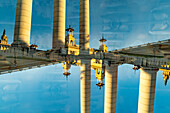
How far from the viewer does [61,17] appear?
79.0 feet

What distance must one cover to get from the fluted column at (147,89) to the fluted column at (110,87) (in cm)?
545

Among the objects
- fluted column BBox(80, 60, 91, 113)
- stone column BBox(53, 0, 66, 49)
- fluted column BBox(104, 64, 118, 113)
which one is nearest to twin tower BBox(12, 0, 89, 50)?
stone column BBox(53, 0, 66, 49)

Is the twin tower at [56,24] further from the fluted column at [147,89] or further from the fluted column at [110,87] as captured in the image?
the fluted column at [147,89]

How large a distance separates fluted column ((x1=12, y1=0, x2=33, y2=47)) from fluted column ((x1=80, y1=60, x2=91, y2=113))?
1275cm

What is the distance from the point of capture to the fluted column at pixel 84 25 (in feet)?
88.3

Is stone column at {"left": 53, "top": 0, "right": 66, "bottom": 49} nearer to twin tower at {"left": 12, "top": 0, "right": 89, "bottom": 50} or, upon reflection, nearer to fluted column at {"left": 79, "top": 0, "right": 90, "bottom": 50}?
twin tower at {"left": 12, "top": 0, "right": 89, "bottom": 50}

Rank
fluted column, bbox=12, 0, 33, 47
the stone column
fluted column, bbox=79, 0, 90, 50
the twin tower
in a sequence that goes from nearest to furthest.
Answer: fluted column, bbox=12, 0, 33, 47
the twin tower
the stone column
fluted column, bbox=79, 0, 90, 50

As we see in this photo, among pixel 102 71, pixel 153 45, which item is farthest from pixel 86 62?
pixel 153 45

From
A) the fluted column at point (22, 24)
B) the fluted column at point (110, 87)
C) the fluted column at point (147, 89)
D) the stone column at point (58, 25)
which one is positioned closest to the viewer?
the fluted column at point (22, 24)

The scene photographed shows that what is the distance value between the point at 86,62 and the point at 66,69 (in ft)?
19.5

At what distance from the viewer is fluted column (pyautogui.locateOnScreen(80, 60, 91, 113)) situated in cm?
2611

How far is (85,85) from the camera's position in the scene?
87.0 feet

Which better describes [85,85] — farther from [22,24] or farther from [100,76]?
[22,24]

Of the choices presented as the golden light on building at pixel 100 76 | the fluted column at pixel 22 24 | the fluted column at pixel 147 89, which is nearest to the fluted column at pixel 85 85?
the golden light on building at pixel 100 76
